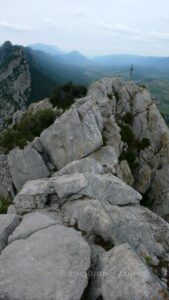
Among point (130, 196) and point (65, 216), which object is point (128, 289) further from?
point (130, 196)

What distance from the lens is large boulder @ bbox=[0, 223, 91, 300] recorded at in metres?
10.3

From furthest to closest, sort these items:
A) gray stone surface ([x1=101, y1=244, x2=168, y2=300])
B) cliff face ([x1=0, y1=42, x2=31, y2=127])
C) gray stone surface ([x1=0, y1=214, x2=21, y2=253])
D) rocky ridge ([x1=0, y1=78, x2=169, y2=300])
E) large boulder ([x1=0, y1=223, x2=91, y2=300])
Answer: cliff face ([x1=0, y1=42, x2=31, y2=127]) → gray stone surface ([x1=0, y1=214, x2=21, y2=253]) → rocky ridge ([x1=0, y1=78, x2=169, y2=300]) → large boulder ([x1=0, y1=223, x2=91, y2=300]) → gray stone surface ([x1=101, y1=244, x2=168, y2=300])

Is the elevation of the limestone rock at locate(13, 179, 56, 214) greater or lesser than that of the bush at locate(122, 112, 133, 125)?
greater

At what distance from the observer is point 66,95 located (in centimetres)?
5594

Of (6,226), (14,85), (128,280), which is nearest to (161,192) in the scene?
(6,226)

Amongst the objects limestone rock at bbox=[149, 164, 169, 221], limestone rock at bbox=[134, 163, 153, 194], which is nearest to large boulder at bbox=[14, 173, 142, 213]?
limestone rock at bbox=[134, 163, 153, 194]

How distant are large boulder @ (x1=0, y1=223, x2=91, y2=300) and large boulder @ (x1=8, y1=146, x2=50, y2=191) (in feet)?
69.1

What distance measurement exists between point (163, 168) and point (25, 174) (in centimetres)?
1982

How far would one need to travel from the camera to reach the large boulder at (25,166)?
34.3 m

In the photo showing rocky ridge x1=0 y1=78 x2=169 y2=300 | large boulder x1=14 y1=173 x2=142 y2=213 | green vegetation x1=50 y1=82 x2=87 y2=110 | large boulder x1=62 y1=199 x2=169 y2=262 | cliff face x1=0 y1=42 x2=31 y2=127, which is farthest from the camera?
cliff face x1=0 y1=42 x2=31 y2=127

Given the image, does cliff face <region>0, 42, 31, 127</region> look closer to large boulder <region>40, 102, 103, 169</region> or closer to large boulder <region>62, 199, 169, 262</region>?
large boulder <region>40, 102, 103, 169</region>

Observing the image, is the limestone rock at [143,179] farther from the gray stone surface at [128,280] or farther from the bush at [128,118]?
the gray stone surface at [128,280]

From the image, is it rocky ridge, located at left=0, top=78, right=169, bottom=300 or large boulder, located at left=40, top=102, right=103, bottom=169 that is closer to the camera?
rocky ridge, located at left=0, top=78, right=169, bottom=300

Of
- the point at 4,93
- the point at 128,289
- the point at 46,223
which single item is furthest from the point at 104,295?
the point at 4,93
